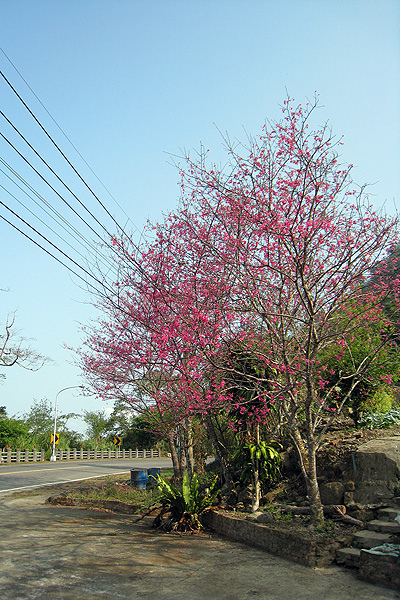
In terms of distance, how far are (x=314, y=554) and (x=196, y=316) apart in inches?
165

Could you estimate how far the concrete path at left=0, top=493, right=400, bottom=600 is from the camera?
18.1ft

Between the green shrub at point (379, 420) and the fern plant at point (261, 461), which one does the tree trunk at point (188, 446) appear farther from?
the green shrub at point (379, 420)

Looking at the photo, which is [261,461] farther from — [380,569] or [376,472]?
[380,569]

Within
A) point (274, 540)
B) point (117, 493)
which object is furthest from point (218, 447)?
point (117, 493)

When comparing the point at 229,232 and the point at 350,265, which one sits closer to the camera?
the point at 350,265

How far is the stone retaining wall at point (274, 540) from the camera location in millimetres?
6574

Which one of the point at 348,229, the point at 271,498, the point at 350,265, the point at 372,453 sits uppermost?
the point at 348,229

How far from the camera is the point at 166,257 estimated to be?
10062 millimetres

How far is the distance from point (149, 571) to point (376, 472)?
395cm

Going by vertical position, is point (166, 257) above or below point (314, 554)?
above

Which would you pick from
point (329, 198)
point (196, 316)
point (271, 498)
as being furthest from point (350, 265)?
point (271, 498)

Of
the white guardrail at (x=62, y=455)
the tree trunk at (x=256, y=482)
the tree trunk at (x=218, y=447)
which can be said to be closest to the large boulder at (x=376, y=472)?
the tree trunk at (x=256, y=482)

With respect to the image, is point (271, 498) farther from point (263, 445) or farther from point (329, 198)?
point (329, 198)

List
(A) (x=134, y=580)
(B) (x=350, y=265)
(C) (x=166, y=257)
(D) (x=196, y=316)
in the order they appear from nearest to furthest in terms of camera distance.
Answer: (A) (x=134, y=580)
(B) (x=350, y=265)
(D) (x=196, y=316)
(C) (x=166, y=257)
